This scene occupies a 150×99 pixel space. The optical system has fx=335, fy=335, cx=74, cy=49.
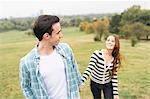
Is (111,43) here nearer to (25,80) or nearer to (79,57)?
(25,80)

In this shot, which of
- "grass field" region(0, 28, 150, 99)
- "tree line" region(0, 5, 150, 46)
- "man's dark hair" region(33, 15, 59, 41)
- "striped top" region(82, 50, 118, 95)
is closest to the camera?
"man's dark hair" region(33, 15, 59, 41)

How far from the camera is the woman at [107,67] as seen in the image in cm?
254

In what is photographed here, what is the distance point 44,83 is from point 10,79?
9.29 ft

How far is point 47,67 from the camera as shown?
1.57m

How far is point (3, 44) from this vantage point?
15.5 ft

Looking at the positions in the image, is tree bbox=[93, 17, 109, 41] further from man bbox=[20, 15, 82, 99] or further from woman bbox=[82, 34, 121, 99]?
man bbox=[20, 15, 82, 99]

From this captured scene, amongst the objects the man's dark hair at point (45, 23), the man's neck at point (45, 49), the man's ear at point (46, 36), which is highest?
the man's dark hair at point (45, 23)

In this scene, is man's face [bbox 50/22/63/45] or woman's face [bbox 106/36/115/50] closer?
man's face [bbox 50/22/63/45]

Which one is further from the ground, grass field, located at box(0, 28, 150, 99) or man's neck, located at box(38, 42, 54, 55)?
man's neck, located at box(38, 42, 54, 55)

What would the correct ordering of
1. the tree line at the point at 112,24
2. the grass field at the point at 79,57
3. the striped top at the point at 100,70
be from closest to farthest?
the striped top at the point at 100,70 < the grass field at the point at 79,57 < the tree line at the point at 112,24

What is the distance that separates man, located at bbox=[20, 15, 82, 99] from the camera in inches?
60.8

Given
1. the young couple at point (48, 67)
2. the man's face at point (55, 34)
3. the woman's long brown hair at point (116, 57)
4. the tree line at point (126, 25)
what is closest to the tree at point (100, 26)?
the tree line at point (126, 25)

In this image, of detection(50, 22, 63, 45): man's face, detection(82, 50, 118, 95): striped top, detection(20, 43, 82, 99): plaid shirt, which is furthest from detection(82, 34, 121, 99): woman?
detection(50, 22, 63, 45): man's face

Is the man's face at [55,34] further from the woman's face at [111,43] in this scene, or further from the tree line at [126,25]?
the tree line at [126,25]
